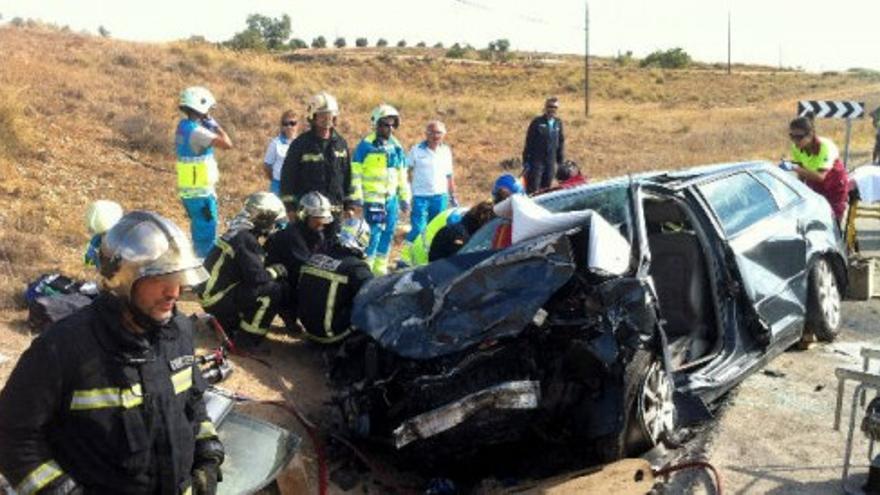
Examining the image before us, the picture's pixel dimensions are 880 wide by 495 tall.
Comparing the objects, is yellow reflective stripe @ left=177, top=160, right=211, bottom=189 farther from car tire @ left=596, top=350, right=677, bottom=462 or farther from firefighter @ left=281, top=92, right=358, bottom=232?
car tire @ left=596, top=350, right=677, bottom=462

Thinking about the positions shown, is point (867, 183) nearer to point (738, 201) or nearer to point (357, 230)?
point (738, 201)

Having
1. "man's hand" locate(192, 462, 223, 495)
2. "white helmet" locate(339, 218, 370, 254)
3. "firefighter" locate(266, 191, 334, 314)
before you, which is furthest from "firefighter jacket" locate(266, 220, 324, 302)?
"man's hand" locate(192, 462, 223, 495)

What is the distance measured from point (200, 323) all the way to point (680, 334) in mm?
3511

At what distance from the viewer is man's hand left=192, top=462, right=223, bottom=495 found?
126 inches

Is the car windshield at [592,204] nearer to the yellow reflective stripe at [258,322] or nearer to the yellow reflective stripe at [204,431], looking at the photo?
the yellow reflective stripe at [258,322]

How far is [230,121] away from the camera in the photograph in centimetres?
2162

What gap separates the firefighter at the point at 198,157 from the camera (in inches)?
308

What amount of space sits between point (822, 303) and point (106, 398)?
19.0 ft

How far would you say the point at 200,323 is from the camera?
6.73m

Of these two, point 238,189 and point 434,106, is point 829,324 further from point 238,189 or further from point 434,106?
point 434,106

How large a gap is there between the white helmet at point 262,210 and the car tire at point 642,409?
3183 mm

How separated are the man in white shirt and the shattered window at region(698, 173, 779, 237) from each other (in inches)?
163

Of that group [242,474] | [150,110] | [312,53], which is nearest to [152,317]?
[242,474]

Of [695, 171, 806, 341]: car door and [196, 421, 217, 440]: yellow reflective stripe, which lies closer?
[196, 421, 217, 440]: yellow reflective stripe
